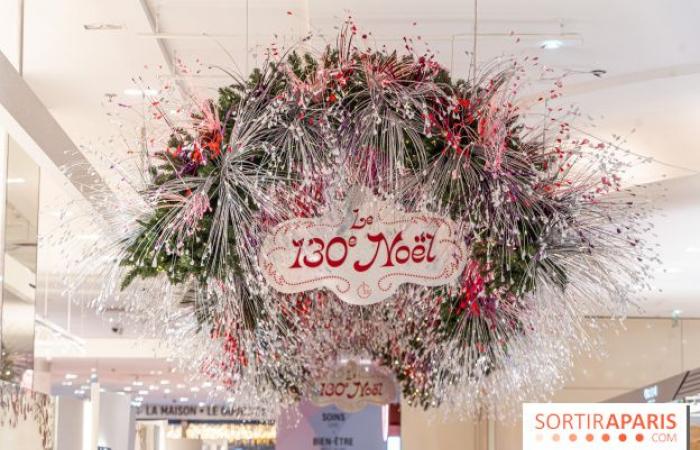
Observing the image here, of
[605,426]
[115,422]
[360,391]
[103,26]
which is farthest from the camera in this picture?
[360,391]

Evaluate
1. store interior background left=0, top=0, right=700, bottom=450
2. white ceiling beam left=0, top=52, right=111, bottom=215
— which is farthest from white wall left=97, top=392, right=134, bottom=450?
white ceiling beam left=0, top=52, right=111, bottom=215

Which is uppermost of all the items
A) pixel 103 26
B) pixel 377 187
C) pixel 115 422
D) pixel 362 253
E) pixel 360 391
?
pixel 103 26

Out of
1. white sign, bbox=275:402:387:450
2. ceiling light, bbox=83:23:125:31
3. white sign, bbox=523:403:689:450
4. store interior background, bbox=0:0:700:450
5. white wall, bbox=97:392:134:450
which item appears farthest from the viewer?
white sign, bbox=275:402:387:450

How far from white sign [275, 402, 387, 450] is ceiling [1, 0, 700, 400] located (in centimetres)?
1226

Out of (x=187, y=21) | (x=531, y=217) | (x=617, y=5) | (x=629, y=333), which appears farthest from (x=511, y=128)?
(x=629, y=333)

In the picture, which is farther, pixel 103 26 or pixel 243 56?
pixel 243 56

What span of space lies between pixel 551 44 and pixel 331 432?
14.3m

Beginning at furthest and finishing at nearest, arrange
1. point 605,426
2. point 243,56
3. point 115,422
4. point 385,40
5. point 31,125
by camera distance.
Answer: point 115,422 < point 243,56 < point 385,40 < point 31,125 < point 605,426

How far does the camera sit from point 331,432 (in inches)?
793

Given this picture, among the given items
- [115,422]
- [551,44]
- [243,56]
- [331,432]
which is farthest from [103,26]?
[331,432]

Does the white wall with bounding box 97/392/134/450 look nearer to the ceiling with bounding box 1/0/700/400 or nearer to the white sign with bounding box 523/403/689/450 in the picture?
the ceiling with bounding box 1/0/700/400

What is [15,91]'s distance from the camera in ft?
17.0

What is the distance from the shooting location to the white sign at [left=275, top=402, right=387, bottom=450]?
65.3 feet

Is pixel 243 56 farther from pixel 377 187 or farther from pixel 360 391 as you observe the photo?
pixel 360 391
